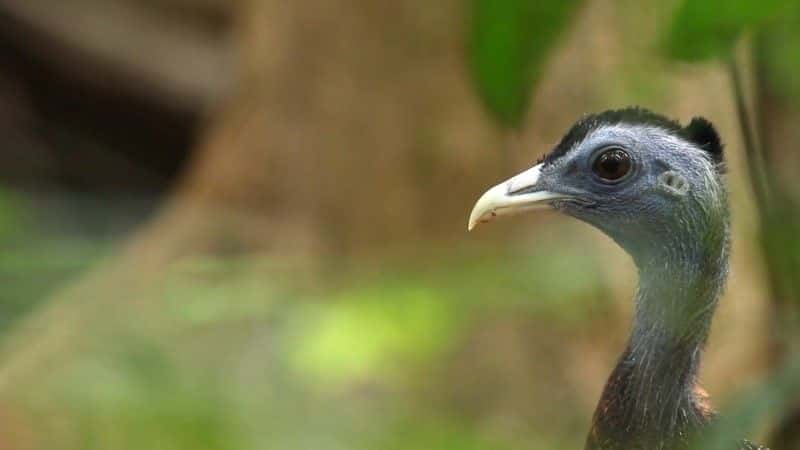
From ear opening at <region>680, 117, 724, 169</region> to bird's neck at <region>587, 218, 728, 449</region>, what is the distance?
10 cm

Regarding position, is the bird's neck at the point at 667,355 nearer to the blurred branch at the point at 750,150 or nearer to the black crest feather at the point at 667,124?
the black crest feather at the point at 667,124

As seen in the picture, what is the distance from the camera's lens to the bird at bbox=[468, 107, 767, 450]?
1802 millimetres

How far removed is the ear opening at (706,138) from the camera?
1.88 m

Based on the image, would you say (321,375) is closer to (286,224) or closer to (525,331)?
(525,331)

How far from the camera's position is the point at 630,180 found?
1.95 meters

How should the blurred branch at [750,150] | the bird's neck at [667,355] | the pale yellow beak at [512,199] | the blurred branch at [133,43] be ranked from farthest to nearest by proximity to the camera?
the blurred branch at [133,43] < the pale yellow beak at [512,199] < the bird's neck at [667,355] < the blurred branch at [750,150]

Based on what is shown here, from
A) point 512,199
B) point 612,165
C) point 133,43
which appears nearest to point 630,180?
point 612,165

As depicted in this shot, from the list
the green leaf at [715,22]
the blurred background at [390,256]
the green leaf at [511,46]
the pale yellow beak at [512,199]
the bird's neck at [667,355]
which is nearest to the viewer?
the green leaf at [715,22]

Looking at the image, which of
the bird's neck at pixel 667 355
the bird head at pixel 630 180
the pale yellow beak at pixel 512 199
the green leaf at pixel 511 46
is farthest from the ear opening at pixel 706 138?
the green leaf at pixel 511 46

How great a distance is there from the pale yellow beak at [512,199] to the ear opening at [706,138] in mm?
204

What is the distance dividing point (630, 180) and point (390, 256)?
2.16 meters

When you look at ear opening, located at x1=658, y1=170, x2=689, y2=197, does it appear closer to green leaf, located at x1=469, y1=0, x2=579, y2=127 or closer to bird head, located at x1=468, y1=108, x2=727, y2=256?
bird head, located at x1=468, y1=108, x2=727, y2=256

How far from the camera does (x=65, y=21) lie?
6395 mm

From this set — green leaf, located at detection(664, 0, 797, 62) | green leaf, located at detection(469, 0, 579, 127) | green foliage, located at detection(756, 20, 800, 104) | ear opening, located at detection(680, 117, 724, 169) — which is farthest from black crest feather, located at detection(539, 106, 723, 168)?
green leaf, located at detection(664, 0, 797, 62)
